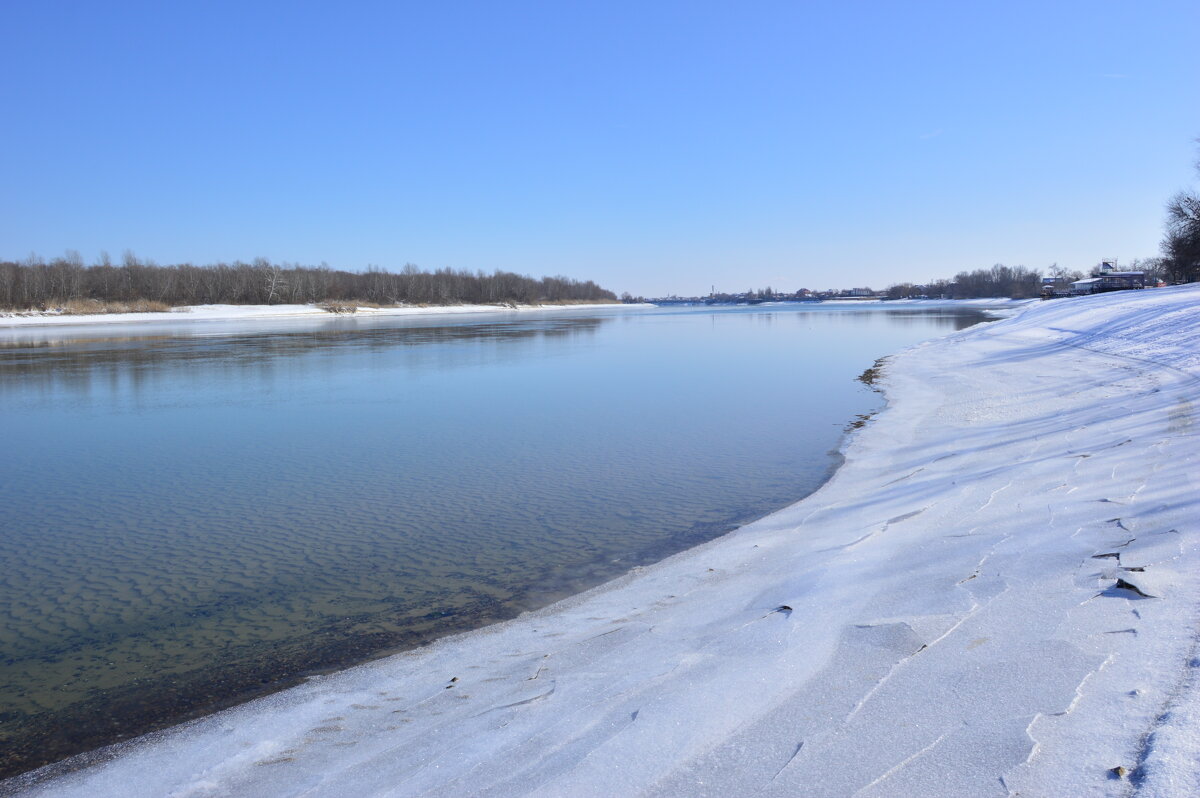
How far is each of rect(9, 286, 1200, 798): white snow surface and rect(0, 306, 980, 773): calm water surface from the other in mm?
725

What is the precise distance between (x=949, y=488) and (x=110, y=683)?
286 inches

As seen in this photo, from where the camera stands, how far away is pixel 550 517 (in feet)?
25.3

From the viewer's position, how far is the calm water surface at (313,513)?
4.88 meters

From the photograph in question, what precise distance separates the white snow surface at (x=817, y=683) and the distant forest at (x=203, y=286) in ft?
287

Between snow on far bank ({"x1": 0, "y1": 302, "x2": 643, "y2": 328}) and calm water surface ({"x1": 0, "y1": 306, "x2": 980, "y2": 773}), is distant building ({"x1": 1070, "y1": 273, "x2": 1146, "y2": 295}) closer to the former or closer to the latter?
calm water surface ({"x1": 0, "y1": 306, "x2": 980, "y2": 773})

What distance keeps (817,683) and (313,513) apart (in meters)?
6.13

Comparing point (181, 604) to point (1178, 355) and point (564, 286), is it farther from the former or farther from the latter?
point (564, 286)

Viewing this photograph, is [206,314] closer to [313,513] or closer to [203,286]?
[203,286]

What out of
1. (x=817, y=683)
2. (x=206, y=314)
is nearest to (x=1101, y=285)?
(x=817, y=683)

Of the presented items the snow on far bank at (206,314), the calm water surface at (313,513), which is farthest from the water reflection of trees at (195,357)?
the snow on far bank at (206,314)

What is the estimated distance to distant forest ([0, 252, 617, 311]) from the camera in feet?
280

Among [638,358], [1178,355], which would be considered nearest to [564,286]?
[638,358]

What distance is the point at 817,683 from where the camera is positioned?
3.50 metres

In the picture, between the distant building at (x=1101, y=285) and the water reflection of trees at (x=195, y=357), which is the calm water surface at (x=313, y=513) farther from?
the distant building at (x=1101, y=285)
